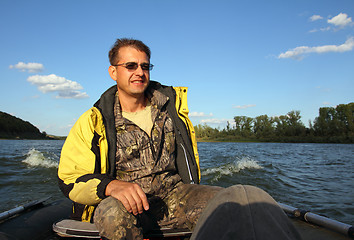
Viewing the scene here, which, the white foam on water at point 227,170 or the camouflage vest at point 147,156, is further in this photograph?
the white foam on water at point 227,170

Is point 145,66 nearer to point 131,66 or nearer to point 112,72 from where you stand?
point 131,66

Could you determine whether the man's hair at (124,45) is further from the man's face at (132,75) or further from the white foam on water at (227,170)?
the white foam on water at (227,170)

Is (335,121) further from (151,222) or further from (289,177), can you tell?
(151,222)

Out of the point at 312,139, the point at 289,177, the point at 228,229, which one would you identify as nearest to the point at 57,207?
the point at 228,229

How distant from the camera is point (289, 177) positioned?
948 cm

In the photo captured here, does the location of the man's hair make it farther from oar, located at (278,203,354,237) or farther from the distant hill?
the distant hill

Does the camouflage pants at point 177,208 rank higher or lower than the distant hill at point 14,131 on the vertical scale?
lower

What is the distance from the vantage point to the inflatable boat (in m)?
2.34

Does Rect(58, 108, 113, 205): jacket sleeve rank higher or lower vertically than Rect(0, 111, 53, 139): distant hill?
lower

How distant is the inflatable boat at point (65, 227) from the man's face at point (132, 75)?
138cm

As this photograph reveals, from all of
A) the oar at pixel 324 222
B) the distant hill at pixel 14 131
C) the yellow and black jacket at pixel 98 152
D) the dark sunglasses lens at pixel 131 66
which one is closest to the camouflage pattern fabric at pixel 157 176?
the yellow and black jacket at pixel 98 152

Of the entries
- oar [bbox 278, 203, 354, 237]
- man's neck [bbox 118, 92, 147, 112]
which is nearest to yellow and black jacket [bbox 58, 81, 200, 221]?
man's neck [bbox 118, 92, 147, 112]

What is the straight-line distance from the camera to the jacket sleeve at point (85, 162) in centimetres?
196

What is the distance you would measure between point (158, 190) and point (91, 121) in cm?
93
